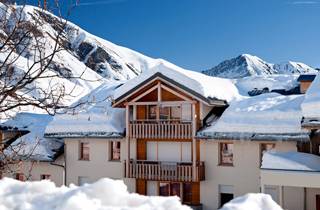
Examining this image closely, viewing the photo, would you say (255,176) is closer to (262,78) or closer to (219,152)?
(219,152)

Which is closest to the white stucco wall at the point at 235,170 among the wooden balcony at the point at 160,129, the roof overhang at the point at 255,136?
the roof overhang at the point at 255,136

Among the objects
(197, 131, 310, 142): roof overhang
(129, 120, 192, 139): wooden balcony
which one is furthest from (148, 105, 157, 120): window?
(197, 131, 310, 142): roof overhang

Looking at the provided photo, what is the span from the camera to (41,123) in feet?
105

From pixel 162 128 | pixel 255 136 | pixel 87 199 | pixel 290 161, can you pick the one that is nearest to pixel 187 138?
pixel 162 128

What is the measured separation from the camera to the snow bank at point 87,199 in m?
2.82

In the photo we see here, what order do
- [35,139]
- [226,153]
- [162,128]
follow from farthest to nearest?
[35,139] < [162,128] < [226,153]

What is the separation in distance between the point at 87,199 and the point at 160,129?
22080mm

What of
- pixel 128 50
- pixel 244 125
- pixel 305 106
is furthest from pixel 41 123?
pixel 128 50

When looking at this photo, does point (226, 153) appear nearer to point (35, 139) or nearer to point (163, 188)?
point (163, 188)

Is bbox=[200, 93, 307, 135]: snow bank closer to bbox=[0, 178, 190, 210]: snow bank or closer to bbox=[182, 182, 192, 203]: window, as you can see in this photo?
bbox=[182, 182, 192, 203]: window

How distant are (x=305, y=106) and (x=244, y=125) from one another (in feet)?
11.8

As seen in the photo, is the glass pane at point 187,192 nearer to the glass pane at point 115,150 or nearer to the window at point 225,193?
the window at point 225,193

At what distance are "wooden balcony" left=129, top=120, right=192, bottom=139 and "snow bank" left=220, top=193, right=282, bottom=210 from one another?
2163cm

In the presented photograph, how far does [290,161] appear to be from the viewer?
20.1 m
